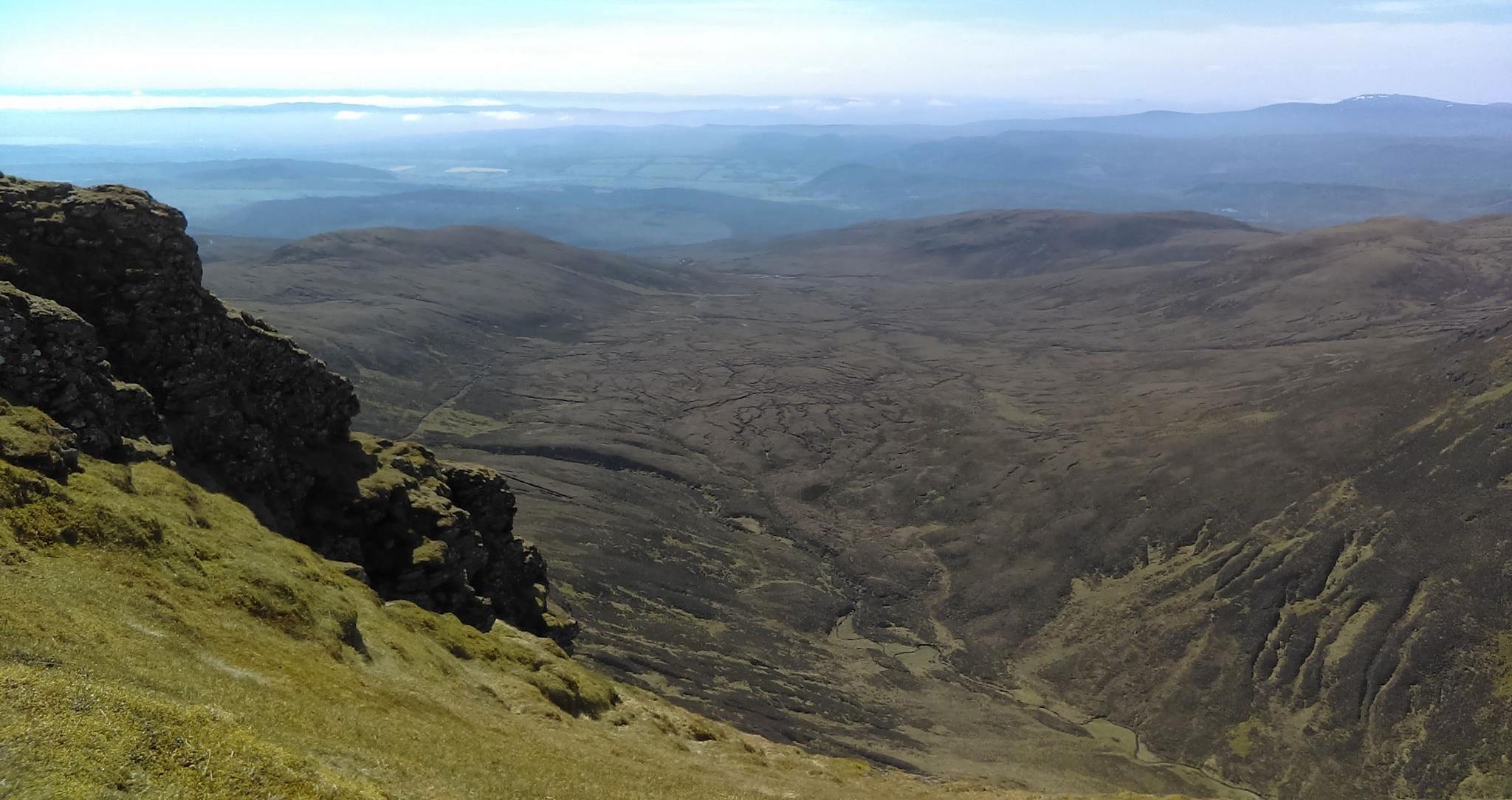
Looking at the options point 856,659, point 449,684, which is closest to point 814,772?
point 449,684

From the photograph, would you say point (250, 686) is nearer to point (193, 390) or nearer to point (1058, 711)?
point (193, 390)

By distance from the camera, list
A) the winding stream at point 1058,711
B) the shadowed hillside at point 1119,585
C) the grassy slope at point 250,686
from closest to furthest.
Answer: the grassy slope at point 250,686 → the winding stream at point 1058,711 → the shadowed hillside at point 1119,585

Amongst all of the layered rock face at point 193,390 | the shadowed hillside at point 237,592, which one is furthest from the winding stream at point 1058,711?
the layered rock face at point 193,390

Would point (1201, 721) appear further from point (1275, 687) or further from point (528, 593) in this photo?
point (528, 593)

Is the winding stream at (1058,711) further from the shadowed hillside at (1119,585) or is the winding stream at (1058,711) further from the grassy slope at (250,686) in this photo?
the grassy slope at (250,686)

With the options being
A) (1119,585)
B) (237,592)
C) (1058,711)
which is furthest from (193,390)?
(1119,585)

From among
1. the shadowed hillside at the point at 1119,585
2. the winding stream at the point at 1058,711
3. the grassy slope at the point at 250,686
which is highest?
the grassy slope at the point at 250,686

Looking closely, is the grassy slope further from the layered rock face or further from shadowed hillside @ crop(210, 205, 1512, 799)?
shadowed hillside @ crop(210, 205, 1512, 799)
